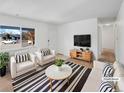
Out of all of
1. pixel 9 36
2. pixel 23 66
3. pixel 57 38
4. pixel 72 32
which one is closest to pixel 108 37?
pixel 72 32

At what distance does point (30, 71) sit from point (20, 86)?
0.99m

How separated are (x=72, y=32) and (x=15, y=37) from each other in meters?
3.31

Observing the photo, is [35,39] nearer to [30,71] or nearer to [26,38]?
[26,38]

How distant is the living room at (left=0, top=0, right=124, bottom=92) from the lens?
238cm

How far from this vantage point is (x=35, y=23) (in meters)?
4.96

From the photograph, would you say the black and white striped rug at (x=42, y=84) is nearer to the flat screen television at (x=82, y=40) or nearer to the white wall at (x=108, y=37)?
the flat screen television at (x=82, y=40)

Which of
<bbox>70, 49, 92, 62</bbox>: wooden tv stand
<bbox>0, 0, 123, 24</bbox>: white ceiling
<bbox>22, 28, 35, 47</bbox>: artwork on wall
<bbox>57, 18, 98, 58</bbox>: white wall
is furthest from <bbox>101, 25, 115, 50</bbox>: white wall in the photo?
<bbox>22, 28, 35, 47</bbox>: artwork on wall

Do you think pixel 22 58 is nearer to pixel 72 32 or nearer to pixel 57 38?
pixel 72 32

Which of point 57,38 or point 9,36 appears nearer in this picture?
point 9,36

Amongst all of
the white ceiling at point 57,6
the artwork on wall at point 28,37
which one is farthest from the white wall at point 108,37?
the artwork on wall at point 28,37

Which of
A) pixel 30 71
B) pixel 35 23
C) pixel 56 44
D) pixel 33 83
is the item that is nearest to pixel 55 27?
pixel 56 44

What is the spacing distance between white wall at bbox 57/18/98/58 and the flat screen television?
0.20m

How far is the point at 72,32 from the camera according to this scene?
5.58 m

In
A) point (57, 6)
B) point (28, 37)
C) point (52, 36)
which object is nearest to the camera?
point (57, 6)
